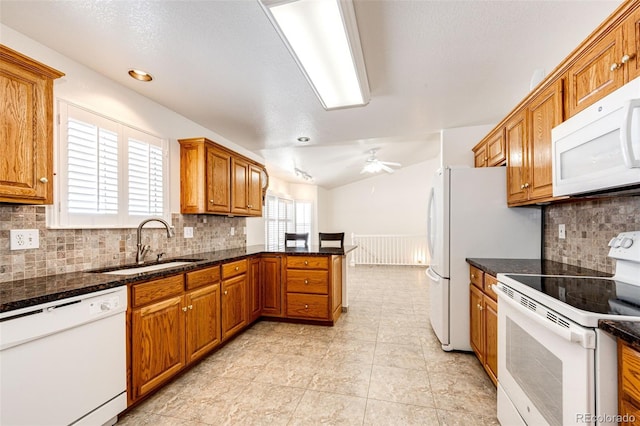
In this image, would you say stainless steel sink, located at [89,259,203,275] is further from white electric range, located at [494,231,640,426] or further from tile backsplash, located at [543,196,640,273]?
tile backsplash, located at [543,196,640,273]

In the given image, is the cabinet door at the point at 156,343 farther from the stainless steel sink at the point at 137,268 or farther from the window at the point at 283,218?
the window at the point at 283,218

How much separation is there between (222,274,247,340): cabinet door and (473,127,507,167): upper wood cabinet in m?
2.89

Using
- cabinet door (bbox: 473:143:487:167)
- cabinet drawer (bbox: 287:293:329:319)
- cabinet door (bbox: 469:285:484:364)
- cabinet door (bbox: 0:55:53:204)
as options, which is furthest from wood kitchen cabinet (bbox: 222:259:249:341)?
cabinet door (bbox: 473:143:487:167)

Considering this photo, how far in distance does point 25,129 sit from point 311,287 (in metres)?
2.71

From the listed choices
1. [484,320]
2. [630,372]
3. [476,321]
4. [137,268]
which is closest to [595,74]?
[630,372]

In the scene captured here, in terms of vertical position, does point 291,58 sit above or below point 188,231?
above

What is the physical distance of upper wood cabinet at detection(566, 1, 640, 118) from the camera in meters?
1.19

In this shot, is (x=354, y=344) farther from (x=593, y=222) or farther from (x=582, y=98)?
(x=582, y=98)

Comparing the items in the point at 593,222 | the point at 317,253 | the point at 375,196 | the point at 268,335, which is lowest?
the point at 268,335

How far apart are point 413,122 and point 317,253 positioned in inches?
76.7

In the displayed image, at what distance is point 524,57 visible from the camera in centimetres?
200

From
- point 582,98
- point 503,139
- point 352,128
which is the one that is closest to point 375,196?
point 352,128

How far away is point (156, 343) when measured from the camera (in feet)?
6.33

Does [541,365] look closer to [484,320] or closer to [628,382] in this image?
[628,382]
